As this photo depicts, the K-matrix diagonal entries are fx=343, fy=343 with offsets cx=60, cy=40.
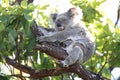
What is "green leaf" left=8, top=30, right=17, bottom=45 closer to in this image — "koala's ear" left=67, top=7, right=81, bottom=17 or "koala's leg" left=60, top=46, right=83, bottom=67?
"koala's leg" left=60, top=46, right=83, bottom=67

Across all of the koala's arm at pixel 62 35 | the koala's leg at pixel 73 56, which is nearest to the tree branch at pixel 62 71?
the koala's leg at pixel 73 56

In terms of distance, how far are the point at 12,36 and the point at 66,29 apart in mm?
2104

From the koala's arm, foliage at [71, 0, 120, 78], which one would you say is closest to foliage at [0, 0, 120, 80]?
foliage at [71, 0, 120, 78]

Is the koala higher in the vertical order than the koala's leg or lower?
higher

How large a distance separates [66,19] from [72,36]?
0.55 m

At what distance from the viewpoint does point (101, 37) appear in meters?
4.31

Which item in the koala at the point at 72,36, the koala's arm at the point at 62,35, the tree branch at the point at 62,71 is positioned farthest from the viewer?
the koala's arm at the point at 62,35

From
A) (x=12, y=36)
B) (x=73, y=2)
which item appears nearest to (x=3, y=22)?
(x=12, y=36)

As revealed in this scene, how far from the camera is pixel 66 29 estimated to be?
535 cm

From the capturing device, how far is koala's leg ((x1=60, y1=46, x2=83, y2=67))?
4.19 meters

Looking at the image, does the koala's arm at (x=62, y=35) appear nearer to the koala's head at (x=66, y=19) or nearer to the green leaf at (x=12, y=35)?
the koala's head at (x=66, y=19)

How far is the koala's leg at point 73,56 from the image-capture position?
13.7 ft

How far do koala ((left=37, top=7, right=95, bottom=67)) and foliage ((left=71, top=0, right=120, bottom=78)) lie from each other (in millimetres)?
116

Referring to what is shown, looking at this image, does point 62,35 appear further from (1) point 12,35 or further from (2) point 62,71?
(1) point 12,35
